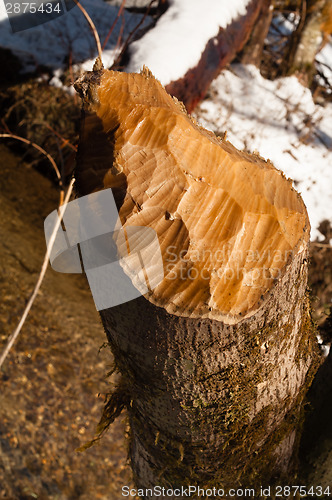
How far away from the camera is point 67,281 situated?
11.4 feet

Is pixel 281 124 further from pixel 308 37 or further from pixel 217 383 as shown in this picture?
pixel 217 383

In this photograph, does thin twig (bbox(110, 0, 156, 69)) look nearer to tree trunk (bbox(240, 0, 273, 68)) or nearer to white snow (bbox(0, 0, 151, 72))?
white snow (bbox(0, 0, 151, 72))

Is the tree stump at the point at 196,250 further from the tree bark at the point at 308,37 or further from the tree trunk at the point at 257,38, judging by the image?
the tree bark at the point at 308,37

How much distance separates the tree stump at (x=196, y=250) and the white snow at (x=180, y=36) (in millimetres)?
1842

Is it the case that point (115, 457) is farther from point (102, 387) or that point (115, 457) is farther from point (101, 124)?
point (101, 124)

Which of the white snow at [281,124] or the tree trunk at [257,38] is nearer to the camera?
the white snow at [281,124]

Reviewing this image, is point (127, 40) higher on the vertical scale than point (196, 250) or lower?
lower

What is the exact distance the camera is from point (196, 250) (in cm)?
65

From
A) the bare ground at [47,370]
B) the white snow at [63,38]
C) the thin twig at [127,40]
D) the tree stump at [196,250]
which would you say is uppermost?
the tree stump at [196,250]

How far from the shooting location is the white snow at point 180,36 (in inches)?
95.5

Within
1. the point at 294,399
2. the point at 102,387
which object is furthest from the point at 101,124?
the point at 102,387

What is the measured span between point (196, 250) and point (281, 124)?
3249 mm

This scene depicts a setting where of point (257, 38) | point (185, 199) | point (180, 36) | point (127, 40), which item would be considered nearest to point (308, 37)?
point (257, 38)

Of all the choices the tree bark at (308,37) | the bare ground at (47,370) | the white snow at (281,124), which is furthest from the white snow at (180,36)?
the bare ground at (47,370)
